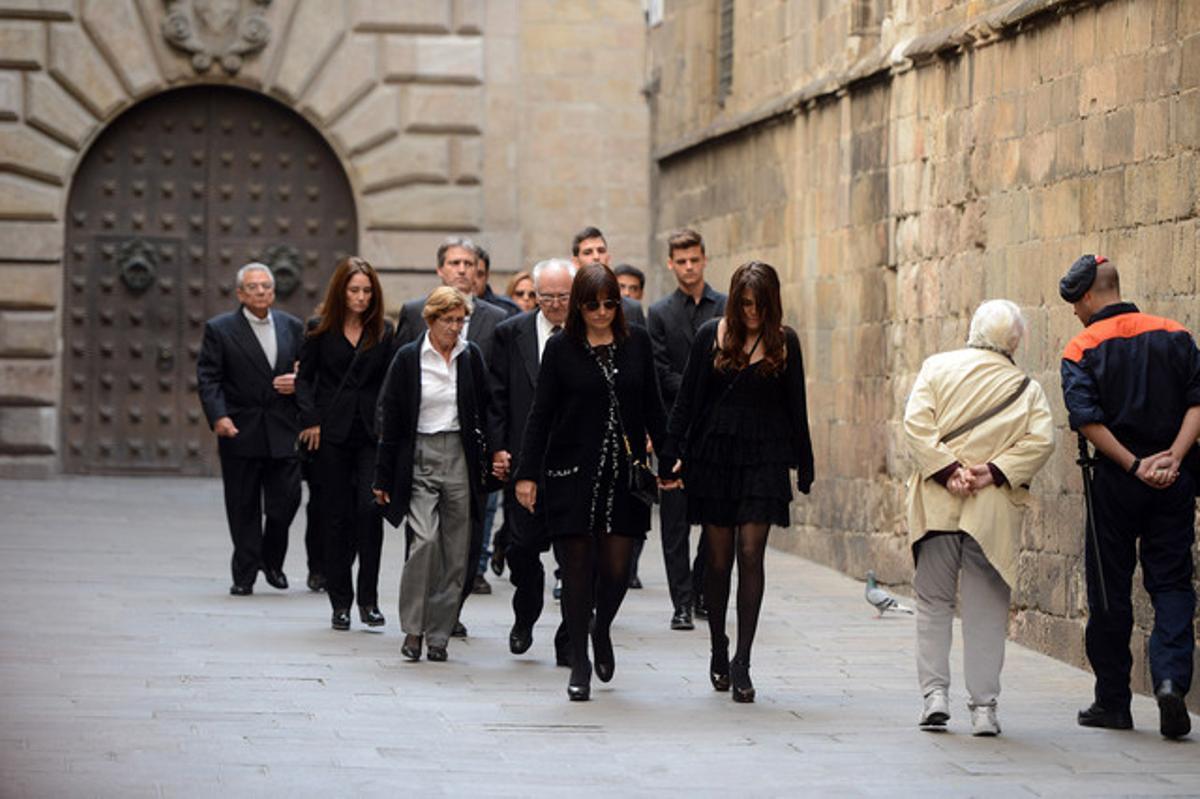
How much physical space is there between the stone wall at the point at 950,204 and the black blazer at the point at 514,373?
2.35 m

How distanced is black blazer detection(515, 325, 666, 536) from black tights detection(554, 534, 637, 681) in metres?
0.07

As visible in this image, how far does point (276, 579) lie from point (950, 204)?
4181 millimetres

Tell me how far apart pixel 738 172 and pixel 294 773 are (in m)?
11.3

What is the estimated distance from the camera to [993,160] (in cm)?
1307

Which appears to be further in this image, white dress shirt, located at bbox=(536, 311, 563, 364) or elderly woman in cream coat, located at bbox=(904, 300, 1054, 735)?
white dress shirt, located at bbox=(536, 311, 563, 364)

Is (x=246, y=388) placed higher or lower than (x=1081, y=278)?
lower

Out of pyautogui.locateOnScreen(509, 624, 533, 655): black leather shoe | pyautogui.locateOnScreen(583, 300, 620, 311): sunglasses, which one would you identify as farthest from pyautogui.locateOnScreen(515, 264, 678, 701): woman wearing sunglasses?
pyautogui.locateOnScreen(509, 624, 533, 655): black leather shoe

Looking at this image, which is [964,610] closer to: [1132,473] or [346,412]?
[1132,473]

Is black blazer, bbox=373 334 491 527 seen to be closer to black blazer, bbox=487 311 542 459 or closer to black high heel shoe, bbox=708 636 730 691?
black blazer, bbox=487 311 542 459

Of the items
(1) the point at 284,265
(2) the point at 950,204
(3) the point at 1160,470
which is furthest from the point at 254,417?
(1) the point at 284,265

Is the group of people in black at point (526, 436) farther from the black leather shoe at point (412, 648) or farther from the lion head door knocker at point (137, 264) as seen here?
the lion head door knocker at point (137, 264)

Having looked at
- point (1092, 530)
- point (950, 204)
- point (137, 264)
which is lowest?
point (1092, 530)

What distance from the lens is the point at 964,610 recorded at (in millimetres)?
9742

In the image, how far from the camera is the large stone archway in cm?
2242
